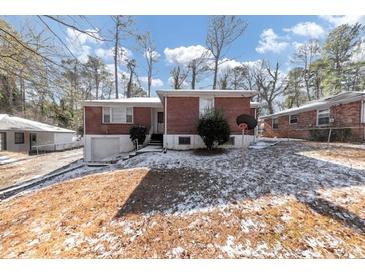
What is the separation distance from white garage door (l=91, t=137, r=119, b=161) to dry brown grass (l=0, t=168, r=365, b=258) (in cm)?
801

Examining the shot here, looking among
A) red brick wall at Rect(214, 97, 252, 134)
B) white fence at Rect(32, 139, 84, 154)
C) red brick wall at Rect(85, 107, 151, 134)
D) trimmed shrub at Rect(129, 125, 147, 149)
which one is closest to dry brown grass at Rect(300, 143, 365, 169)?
red brick wall at Rect(214, 97, 252, 134)

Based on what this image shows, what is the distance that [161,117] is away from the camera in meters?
14.2

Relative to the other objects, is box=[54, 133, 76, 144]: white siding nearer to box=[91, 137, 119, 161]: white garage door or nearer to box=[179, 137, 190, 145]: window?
box=[91, 137, 119, 161]: white garage door

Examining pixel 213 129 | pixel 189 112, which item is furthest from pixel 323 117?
pixel 189 112

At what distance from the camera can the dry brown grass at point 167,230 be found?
294 cm

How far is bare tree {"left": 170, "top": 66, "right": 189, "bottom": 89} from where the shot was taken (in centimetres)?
2680

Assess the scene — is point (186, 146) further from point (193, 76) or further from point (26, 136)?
point (26, 136)

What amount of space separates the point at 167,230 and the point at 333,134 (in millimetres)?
14407

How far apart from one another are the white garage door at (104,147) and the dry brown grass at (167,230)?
26.3 ft

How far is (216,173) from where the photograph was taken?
6188 millimetres

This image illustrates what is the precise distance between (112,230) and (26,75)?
4260mm
